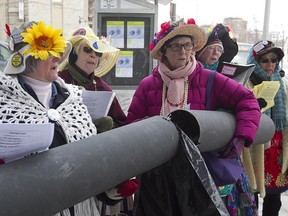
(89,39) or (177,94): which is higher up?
(89,39)

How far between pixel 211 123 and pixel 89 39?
1566mm

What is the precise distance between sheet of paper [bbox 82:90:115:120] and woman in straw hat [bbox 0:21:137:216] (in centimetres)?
8

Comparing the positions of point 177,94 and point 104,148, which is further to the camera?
point 177,94

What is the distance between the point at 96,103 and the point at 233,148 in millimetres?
720

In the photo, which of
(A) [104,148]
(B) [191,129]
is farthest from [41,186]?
(B) [191,129]

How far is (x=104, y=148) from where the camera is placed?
128cm

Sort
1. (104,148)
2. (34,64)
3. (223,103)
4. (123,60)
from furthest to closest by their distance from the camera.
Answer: (123,60) < (223,103) < (34,64) < (104,148)

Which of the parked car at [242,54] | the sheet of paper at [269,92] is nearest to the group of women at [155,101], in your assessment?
the sheet of paper at [269,92]

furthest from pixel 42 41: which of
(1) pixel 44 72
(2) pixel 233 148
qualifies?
(2) pixel 233 148

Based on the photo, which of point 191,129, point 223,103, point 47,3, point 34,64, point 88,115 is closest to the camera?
point 191,129

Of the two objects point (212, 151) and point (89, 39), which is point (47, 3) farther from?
point (212, 151)

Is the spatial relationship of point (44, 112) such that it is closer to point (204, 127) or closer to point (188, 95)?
point (204, 127)

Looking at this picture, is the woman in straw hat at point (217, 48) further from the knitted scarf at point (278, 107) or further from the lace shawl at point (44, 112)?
the lace shawl at point (44, 112)

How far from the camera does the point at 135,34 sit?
609cm
